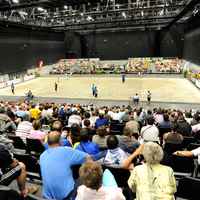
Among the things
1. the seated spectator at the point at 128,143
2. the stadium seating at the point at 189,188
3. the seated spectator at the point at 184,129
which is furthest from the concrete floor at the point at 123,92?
the stadium seating at the point at 189,188

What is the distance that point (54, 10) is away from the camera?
33719 millimetres

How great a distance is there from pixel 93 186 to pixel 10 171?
1.92 metres

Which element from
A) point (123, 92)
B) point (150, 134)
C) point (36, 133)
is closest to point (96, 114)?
point (36, 133)

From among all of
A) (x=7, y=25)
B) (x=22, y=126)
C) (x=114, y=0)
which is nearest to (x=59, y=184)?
(x=22, y=126)

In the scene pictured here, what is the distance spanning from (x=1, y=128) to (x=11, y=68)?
33.9m

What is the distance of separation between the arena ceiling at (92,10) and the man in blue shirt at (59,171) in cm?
2096

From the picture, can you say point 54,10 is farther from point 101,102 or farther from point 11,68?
point 101,102

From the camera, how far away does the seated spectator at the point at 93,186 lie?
100 inches

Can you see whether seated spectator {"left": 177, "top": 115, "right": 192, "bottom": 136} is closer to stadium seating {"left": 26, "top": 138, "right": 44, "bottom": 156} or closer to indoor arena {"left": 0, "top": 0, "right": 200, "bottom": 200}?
indoor arena {"left": 0, "top": 0, "right": 200, "bottom": 200}

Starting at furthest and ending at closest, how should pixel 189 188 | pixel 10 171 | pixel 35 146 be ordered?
pixel 35 146, pixel 10 171, pixel 189 188

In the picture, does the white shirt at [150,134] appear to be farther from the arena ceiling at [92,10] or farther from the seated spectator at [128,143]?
the arena ceiling at [92,10]

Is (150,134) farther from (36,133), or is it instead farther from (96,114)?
(96,114)

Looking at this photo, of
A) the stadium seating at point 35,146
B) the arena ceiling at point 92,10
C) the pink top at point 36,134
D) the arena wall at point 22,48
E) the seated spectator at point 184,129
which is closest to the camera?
the stadium seating at point 35,146

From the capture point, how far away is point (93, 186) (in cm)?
257
